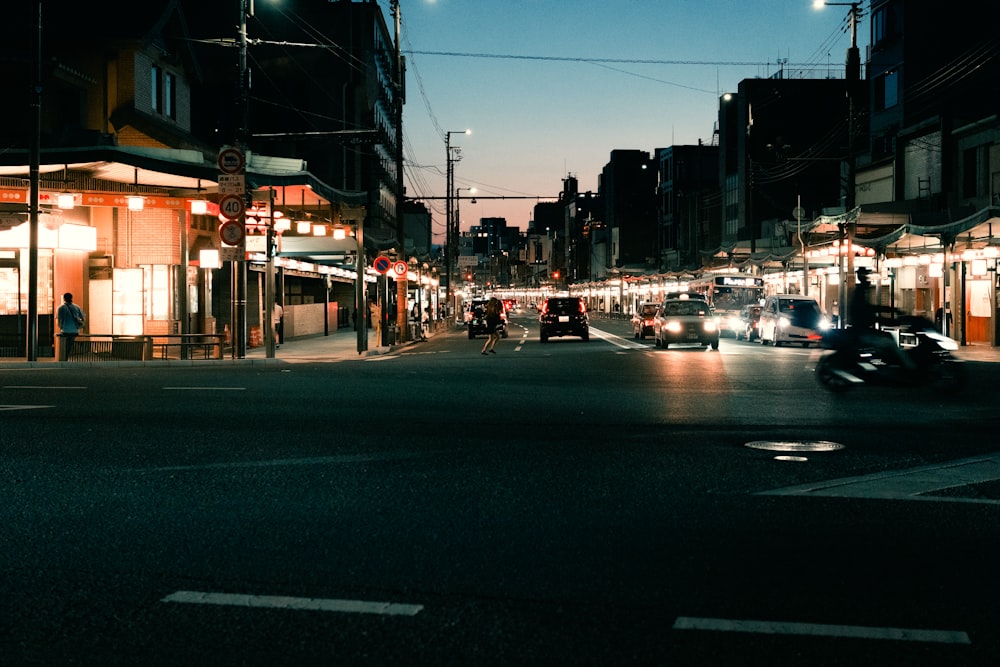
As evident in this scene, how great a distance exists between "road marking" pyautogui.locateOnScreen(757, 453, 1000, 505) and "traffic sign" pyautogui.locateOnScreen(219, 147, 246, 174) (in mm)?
22142

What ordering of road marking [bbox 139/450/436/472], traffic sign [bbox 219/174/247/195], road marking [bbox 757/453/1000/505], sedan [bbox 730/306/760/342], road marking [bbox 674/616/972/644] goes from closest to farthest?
road marking [bbox 674/616/972/644] < road marking [bbox 757/453/1000/505] < road marking [bbox 139/450/436/472] < traffic sign [bbox 219/174/247/195] < sedan [bbox 730/306/760/342]

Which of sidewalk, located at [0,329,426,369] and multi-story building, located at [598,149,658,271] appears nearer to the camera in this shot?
sidewalk, located at [0,329,426,369]

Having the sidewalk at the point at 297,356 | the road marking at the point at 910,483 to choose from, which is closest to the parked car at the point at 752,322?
the sidewalk at the point at 297,356

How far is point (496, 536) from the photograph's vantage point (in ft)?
22.0

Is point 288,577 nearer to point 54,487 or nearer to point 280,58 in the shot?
point 54,487

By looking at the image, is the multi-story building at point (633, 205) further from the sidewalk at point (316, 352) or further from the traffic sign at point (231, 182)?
the traffic sign at point (231, 182)

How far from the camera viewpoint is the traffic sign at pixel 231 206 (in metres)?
28.1

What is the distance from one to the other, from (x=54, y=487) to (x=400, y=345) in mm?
33090

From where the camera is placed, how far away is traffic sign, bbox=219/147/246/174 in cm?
2755

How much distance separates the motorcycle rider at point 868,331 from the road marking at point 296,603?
13.8m

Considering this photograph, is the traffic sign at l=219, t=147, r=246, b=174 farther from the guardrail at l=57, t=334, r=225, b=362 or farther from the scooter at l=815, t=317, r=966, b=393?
the scooter at l=815, t=317, r=966, b=393

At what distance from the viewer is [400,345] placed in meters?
41.5

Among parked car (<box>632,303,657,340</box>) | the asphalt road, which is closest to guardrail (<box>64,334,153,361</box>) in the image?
the asphalt road

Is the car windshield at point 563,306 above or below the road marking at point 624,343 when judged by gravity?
above
